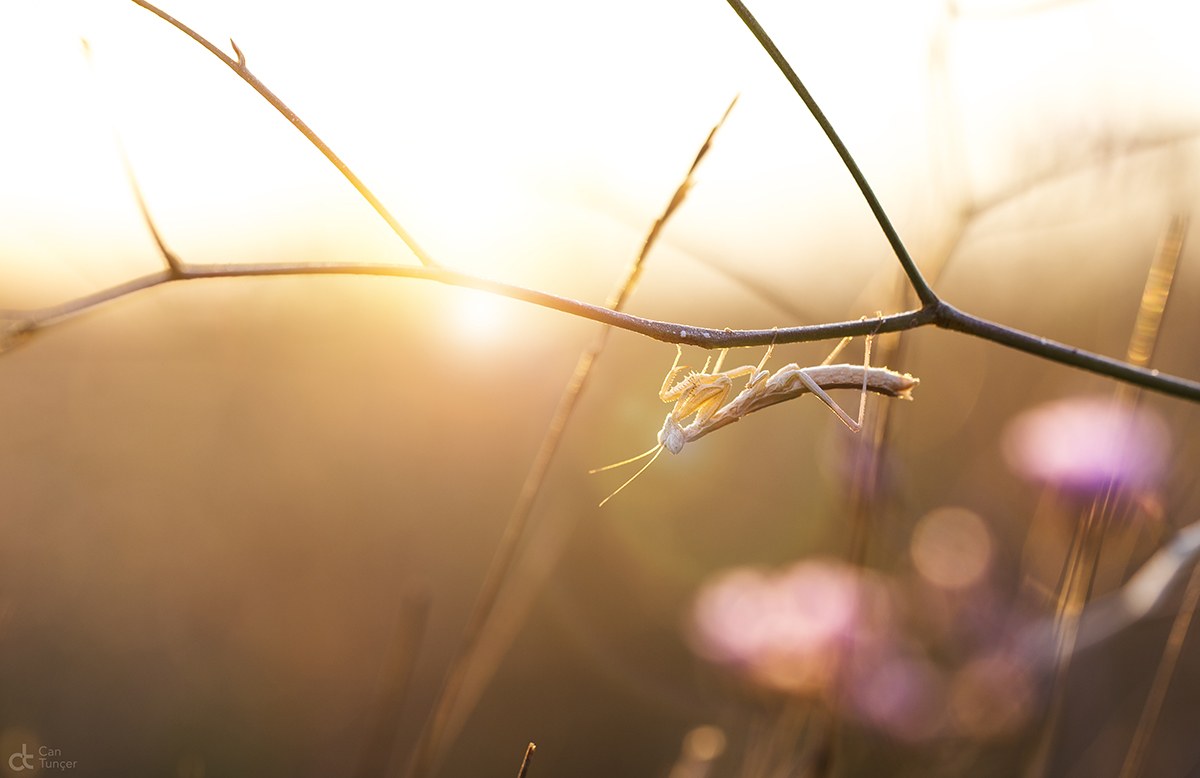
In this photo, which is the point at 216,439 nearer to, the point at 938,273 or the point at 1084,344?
the point at 938,273

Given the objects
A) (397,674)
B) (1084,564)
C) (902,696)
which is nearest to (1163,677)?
(1084,564)

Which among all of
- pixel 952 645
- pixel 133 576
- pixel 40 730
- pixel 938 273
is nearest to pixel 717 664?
pixel 952 645

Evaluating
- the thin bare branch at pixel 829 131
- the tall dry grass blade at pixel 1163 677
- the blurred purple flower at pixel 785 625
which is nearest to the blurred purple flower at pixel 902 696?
the blurred purple flower at pixel 785 625

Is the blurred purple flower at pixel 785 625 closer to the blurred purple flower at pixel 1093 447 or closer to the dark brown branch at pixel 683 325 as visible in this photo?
the blurred purple flower at pixel 1093 447

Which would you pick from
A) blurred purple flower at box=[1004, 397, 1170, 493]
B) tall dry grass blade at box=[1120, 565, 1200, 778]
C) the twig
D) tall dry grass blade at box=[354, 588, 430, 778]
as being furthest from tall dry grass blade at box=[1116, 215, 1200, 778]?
tall dry grass blade at box=[354, 588, 430, 778]

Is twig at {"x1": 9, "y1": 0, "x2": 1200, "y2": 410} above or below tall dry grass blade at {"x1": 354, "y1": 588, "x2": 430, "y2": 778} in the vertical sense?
above

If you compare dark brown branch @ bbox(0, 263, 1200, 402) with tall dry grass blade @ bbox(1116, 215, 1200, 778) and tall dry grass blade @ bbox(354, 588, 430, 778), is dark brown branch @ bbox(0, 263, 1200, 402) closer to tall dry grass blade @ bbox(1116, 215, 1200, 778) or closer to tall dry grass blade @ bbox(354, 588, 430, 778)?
tall dry grass blade @ bbox(1116, 215, 1200, 778)
